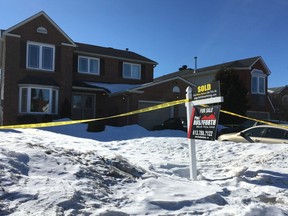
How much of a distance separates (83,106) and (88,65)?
11.2ft

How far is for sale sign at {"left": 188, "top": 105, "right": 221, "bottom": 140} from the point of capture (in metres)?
7.88

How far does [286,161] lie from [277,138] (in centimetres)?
315

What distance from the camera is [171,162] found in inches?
391

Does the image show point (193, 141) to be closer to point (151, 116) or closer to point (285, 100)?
point (151, 116)

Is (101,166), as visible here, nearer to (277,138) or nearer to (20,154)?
(20,154)

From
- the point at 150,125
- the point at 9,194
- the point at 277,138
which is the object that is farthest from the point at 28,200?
the point at 150,125

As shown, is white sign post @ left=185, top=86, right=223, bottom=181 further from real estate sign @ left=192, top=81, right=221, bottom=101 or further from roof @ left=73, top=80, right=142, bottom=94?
roof @ left=73, top=80, right=142, bottom=94

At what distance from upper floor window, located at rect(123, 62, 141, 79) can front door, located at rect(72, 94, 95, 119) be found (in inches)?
167

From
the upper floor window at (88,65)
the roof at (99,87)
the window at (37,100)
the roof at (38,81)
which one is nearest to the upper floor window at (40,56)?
the roof at (38,81)

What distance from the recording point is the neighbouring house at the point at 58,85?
967 inches

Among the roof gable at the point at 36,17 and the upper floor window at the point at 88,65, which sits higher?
the roof gable at the point at 36,17

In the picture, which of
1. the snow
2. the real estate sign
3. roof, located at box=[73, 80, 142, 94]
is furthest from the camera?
roof, located at box=[73, 80, 142, 94]

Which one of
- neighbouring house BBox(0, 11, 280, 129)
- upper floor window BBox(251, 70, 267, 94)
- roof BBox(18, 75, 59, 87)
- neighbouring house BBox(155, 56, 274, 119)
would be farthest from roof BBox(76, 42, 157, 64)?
upper floor window BBox(251, 70, 267, 94)

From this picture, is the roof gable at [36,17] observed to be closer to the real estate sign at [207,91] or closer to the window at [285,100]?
the real estate sign at [207,91]
